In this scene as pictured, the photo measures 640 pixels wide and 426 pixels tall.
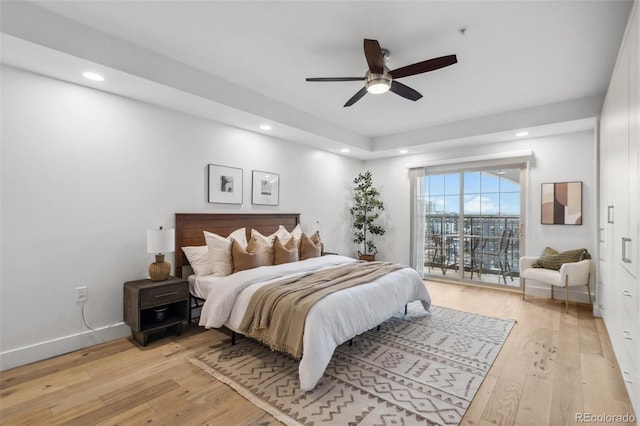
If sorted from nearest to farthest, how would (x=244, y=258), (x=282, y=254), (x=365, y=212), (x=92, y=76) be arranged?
1. (x=92, y=76)
2. (x=244, y=258)
3. (x=282, y=254)
4. (x=365, y=212)

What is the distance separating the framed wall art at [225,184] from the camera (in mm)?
3966

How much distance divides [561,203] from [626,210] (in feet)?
9.13

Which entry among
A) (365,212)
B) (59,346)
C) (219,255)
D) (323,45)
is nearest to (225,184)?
(219,255)

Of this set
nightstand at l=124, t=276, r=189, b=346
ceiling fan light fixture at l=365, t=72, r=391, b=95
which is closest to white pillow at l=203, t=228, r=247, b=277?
nightstand at l=124, t=276, r=189, b=346

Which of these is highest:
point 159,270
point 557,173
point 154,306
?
point 557,173

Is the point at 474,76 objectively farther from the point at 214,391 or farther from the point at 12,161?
the point at 12,161

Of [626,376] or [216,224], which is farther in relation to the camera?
[216,224]

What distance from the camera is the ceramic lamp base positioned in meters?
3.12

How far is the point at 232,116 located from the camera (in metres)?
3.83

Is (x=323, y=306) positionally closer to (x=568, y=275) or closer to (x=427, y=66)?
(x=427, y=66)

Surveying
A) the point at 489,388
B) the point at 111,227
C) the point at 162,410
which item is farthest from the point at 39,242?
the point at 489,388

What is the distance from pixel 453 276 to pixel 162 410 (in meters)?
5.19

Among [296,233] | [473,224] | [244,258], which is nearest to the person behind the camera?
[244,258]

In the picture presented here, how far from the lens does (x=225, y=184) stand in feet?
13.5
